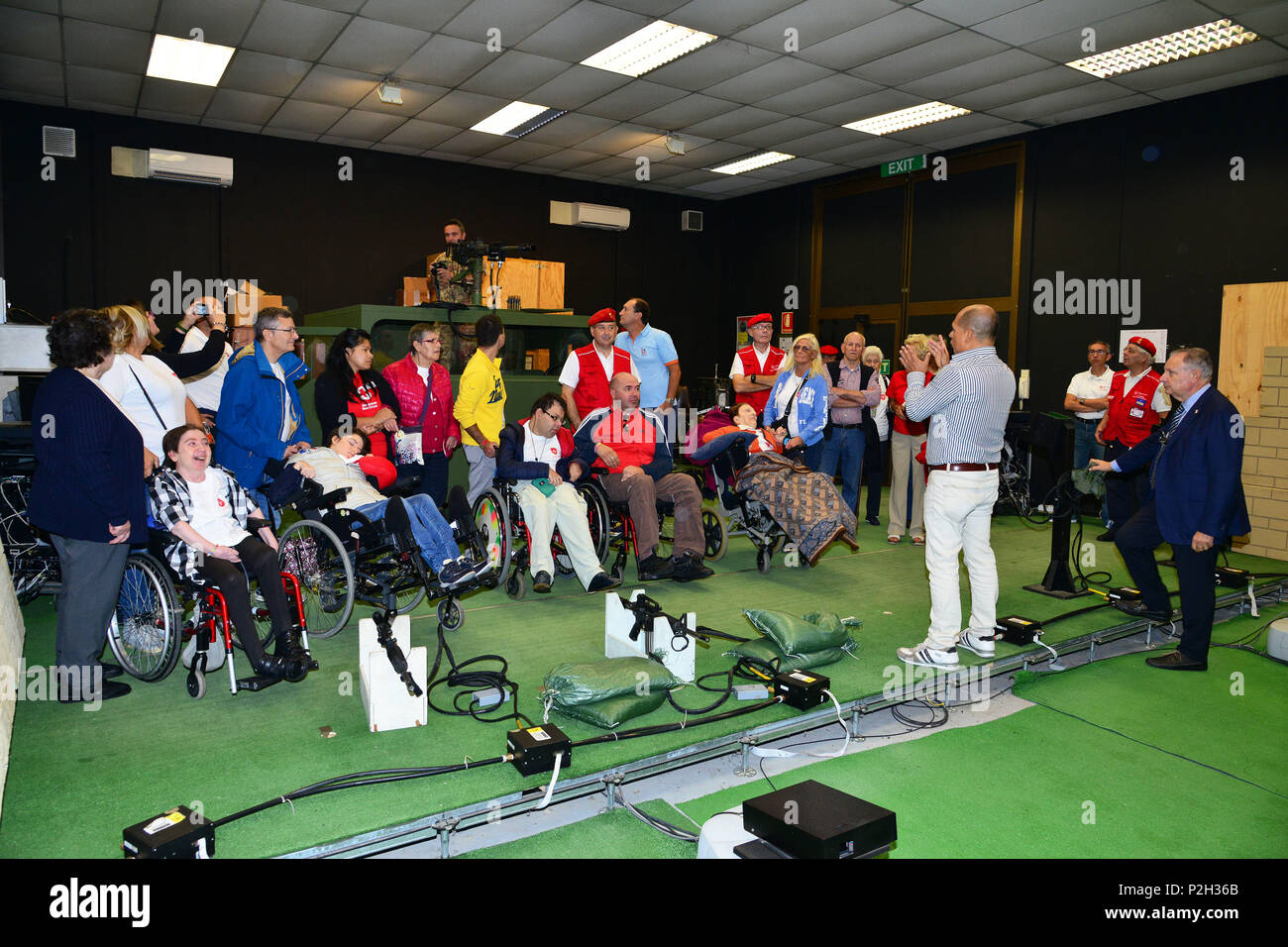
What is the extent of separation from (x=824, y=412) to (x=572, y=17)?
135 inches

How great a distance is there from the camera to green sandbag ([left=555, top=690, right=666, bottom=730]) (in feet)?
10.7

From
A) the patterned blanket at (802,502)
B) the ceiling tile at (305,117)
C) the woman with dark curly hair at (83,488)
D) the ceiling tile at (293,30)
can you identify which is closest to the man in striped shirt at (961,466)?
the patterned blanket at (802,502)

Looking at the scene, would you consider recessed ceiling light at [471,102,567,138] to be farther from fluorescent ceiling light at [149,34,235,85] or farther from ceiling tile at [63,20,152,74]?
ceiling tile at [63,20,152,74]

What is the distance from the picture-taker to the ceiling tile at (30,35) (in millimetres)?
6008

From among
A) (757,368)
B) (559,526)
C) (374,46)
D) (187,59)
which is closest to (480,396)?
(559,526)

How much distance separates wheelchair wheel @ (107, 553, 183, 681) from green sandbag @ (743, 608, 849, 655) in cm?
263

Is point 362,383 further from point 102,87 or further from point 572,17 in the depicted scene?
point 102,87

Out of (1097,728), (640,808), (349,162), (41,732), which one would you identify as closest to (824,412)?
(1097,728)

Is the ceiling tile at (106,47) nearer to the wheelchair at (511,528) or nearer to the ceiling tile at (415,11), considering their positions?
the ceiling tile at (415,11)

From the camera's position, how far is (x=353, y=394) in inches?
204

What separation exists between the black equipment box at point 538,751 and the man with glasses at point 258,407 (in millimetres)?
2375

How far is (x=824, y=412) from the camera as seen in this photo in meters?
6.32

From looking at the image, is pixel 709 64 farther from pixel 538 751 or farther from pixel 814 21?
pixel 538 751

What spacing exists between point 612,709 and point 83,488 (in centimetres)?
235
